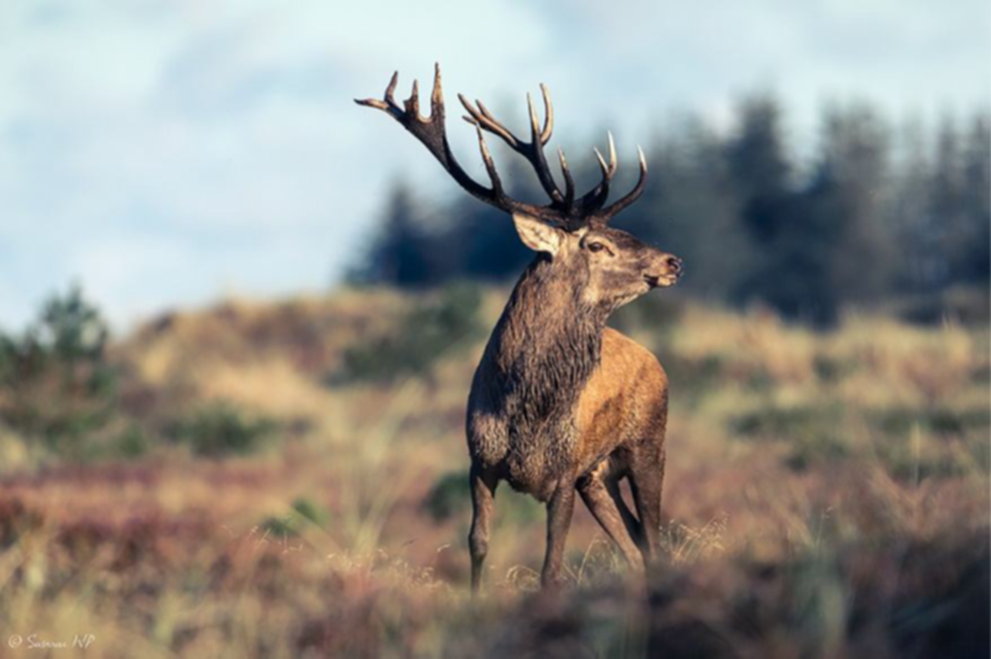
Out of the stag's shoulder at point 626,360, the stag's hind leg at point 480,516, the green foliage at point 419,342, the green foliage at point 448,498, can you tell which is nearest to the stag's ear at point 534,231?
the stag's shoulder at point 626,360

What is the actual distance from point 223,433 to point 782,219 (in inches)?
1611

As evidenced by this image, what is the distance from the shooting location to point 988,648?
12.2 feet

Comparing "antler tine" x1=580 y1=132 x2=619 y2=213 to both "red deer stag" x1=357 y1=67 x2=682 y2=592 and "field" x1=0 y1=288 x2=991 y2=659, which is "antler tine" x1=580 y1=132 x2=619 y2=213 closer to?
"red deer stag" x1=357 y1=67 x2=682 y2=592

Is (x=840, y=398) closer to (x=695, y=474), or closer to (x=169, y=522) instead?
(x=695, y=474)

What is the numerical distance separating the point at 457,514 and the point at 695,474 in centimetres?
298

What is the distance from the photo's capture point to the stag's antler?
745cm

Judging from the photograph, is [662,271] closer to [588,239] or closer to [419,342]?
[588,239]

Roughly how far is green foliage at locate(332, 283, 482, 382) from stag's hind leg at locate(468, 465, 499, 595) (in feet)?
60.1

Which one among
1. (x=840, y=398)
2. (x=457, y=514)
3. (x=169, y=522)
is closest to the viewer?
(x=169, y=522)

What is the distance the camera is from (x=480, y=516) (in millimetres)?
6977

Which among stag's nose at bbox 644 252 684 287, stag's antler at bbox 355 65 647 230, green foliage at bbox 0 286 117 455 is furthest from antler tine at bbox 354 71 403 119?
green foliage at bbox 0 286 117 455

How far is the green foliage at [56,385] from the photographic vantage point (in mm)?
18875

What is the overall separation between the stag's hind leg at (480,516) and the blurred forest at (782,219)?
42766 mm

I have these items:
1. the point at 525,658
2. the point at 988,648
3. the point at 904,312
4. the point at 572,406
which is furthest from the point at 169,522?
the point at 904,312
